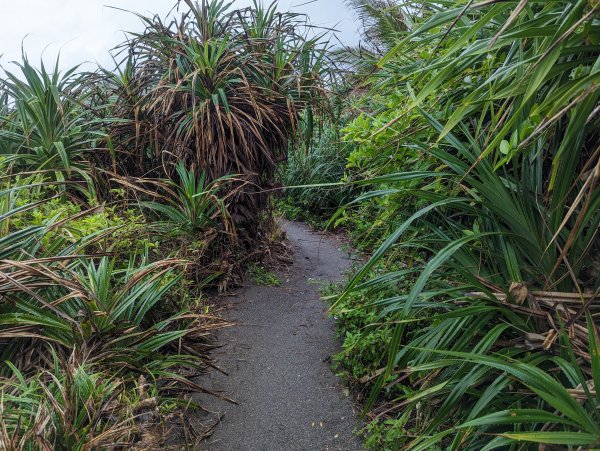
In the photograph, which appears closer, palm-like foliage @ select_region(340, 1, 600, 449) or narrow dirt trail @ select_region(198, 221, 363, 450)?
palm-like foliage @ select_region(340, 1, 600, 449)

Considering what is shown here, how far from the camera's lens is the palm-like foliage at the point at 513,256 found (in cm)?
156

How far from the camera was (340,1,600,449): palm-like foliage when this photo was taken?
1.56 m

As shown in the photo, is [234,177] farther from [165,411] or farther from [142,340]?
[165,411]

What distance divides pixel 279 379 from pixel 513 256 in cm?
174

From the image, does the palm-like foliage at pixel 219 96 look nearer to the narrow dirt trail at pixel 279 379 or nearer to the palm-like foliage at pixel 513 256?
the narrow dirt trail at pixel 279 379

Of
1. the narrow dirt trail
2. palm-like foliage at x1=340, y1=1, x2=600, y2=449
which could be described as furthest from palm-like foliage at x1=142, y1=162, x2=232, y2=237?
palm-like foliage at x1=340, y1=1, x2=600, y2=449

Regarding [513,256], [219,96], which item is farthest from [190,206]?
[513,256]

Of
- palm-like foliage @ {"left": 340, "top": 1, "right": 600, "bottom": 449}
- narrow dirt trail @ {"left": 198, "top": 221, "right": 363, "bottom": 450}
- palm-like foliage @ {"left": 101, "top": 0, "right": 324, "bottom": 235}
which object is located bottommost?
narrow dirt trail @ {"left": 198, "top": 221, "right": 363, "bottom": 450}

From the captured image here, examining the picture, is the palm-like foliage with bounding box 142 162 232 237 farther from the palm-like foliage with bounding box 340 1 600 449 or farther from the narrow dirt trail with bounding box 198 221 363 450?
the palm-like foliage with bounding box 340 1 600 449

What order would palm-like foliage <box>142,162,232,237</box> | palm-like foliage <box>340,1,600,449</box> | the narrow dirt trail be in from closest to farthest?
palm-like foliage <box>340,1,600,449</box>
the narrow dirt trail
palm-like foliage <box>142,162,232,237</box>

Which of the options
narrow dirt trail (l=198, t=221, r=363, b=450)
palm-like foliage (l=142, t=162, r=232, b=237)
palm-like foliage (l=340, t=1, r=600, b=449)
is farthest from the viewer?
palm-like foliage (l=142, t=162, r=232, b=237)

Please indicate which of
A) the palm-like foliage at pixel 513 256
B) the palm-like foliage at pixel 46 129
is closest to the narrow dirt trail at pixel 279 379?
the palm-like foliage at pixel 513 256

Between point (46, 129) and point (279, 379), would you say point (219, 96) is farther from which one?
point (279, 379)

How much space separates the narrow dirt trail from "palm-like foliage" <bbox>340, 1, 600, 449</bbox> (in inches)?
27.9
